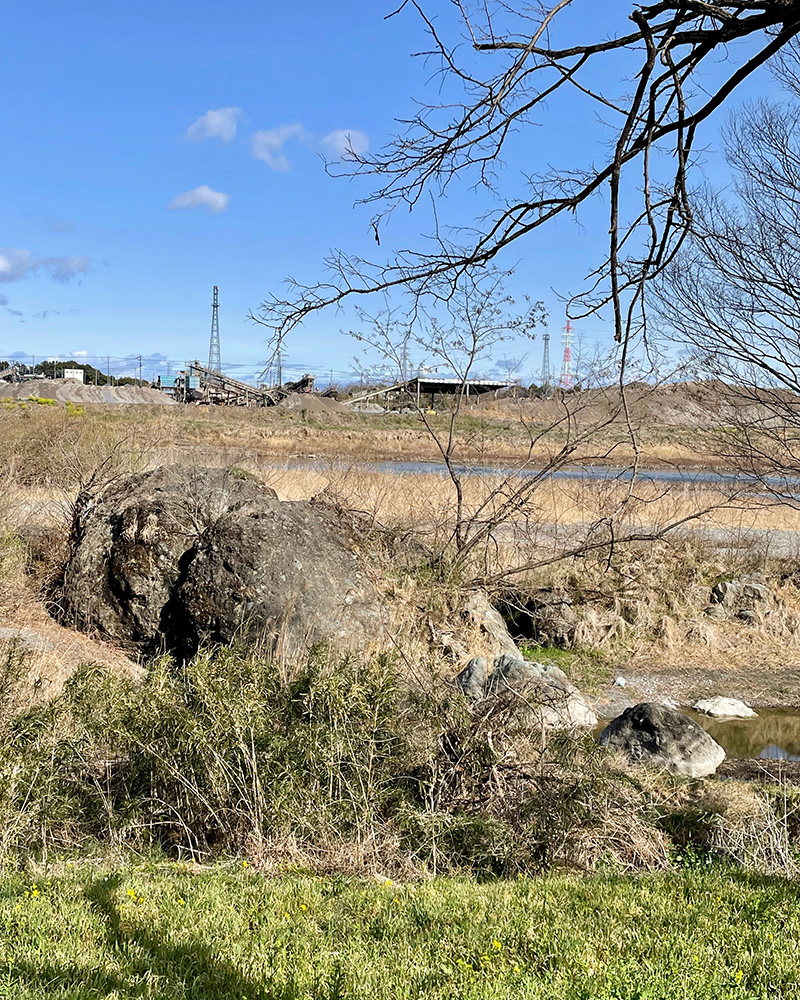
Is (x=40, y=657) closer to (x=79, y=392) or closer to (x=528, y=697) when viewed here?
(x=528, y=697)

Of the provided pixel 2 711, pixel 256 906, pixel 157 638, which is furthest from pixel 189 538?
pixel 256 906

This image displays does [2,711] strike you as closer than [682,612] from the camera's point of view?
Yes

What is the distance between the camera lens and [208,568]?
31.2ft

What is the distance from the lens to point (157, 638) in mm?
10031

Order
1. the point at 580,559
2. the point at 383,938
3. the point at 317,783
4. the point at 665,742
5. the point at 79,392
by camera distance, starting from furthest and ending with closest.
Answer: the point at 79,392 < the point at 580,559 < the point at 665,742 < the point at 317,783 < the point at 383,938

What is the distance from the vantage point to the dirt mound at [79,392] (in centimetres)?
4963

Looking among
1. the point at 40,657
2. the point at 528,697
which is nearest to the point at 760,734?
the point at 528,697

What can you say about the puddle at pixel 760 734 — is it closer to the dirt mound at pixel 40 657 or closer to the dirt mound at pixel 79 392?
the dirt mound at pixel 40 657

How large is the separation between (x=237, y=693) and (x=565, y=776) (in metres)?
2.12

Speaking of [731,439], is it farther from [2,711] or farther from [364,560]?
[2,711]

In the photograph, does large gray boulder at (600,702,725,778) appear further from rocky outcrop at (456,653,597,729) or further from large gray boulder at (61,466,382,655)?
large gray boulder at (61,466,382,655)

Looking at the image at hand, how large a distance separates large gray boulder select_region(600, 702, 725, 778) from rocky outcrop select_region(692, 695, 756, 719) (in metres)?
2.40

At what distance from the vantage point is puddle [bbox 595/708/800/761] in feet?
32.1

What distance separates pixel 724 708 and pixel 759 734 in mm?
609
